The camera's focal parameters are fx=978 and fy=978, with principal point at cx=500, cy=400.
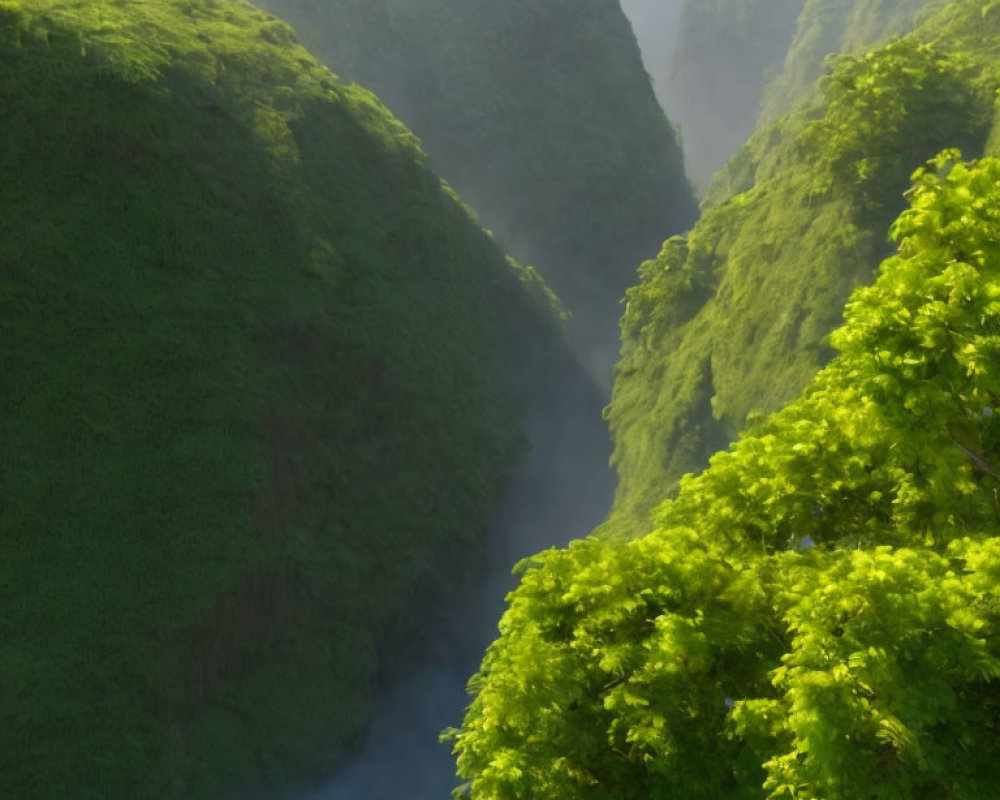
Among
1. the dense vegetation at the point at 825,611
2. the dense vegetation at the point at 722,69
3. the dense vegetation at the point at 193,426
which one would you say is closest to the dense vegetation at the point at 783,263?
the dense vegetation at the point at 193,426

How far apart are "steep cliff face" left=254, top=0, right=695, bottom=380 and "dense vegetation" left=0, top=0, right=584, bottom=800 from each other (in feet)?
128

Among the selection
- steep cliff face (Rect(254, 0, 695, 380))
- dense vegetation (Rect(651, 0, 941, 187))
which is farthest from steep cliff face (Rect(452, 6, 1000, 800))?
dense vegetation (Rect(651, 0, 941, 187))

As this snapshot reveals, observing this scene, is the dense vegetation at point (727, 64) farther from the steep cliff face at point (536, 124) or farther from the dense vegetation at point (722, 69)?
the steep cliff face at point (536, 124)

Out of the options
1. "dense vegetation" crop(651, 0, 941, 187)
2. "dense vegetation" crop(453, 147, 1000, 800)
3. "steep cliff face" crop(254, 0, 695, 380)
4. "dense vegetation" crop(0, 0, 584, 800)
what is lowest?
"dense vegetation" crop(453, 147, 1000, 800)

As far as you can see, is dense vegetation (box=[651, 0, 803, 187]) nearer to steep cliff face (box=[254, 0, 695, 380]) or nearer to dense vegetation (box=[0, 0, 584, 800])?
steep cliff face (box=[254, 0, 695, 380])

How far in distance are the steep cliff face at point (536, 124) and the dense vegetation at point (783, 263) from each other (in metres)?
31.4

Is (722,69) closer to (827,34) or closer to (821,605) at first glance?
(827,34)

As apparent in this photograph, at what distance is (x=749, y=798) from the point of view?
11891mm

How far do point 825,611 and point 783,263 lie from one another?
33.3 metres

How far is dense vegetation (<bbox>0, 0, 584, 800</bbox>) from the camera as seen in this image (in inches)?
1191

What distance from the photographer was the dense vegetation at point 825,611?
10.5 meters

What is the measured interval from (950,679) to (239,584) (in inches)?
1091

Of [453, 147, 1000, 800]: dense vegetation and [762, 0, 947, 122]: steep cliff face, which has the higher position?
[762, 0, 947, 122]: steep cliff face

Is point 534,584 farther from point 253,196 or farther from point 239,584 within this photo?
point 253,196
